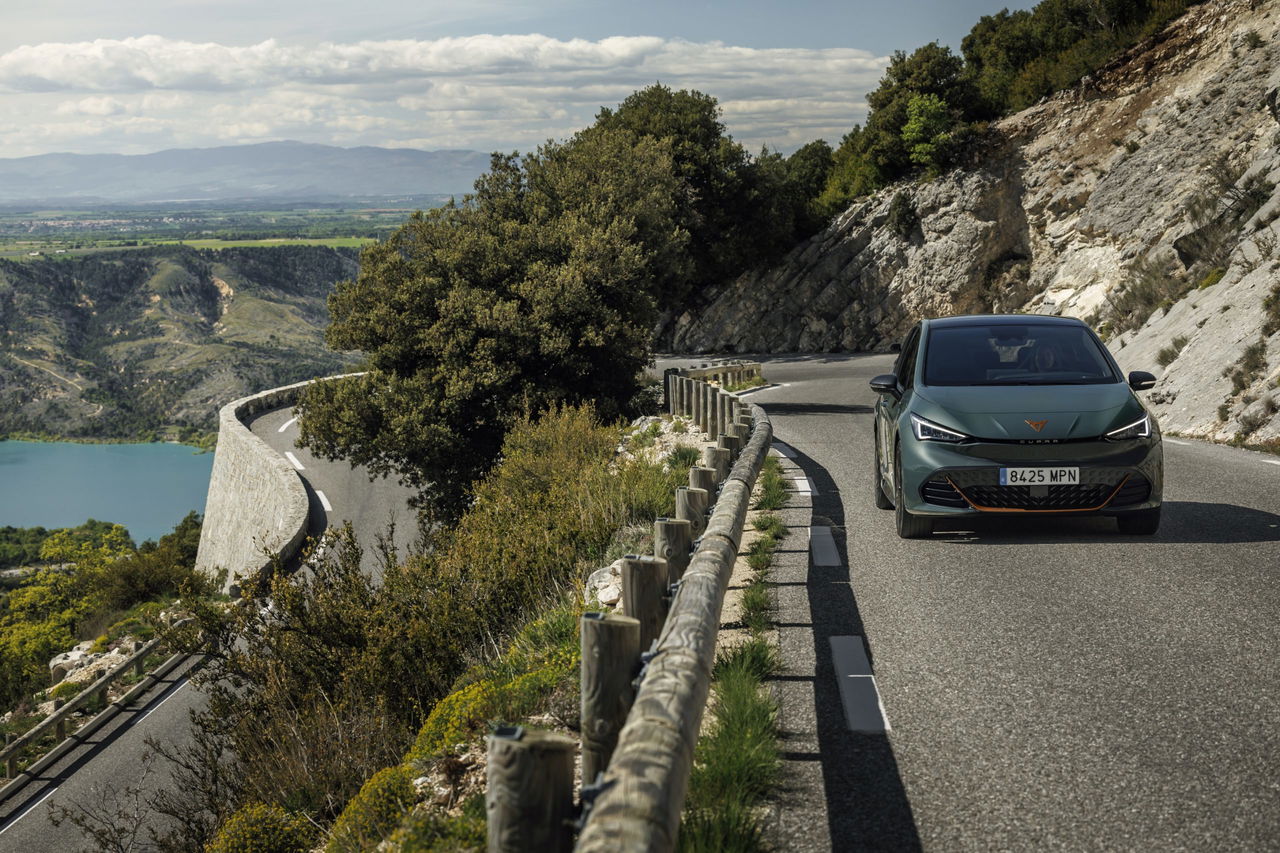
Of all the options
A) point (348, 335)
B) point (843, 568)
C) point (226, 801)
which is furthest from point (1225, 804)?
point (348, 335)

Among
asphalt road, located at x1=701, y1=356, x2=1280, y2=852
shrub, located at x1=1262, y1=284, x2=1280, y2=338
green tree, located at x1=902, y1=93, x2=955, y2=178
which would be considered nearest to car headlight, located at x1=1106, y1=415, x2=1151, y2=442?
asphalt road, located at x1=701, y1=356, x2=1280, y2=852

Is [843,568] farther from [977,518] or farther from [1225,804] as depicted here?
[1225,804]

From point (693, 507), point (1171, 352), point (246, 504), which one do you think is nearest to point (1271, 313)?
point (1171, 352)

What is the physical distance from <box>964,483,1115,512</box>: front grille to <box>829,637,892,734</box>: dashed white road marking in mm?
2380

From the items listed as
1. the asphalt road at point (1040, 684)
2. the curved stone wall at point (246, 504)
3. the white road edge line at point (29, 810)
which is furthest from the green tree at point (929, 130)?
the white road edge line at point (29, 810)

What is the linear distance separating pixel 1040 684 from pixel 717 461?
13.9ft

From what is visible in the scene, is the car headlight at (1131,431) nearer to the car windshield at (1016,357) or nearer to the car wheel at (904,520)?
the car windshield at (1016,357)

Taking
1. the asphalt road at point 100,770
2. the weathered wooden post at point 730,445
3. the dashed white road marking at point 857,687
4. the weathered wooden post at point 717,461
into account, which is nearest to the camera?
the dashed white road marking at point 857,687

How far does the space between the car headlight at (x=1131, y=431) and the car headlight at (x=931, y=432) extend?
1.03 m

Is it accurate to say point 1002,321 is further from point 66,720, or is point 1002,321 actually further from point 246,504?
point 246,504

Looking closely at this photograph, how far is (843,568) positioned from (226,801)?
4813 millimetres

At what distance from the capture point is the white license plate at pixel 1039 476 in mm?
7766

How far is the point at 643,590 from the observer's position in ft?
14.6

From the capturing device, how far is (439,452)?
24531mm
